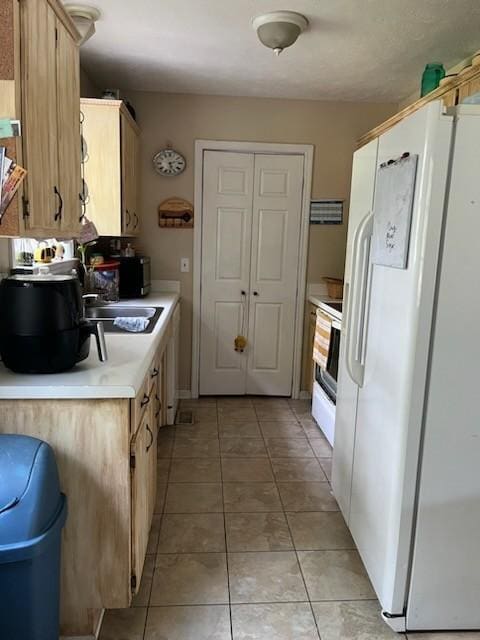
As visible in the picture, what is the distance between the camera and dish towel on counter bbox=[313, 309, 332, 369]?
318 cm

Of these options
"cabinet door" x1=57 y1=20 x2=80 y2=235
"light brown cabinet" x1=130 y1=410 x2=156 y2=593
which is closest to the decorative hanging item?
"cabinet door" x1=57 y1=20 x2=80 y2=235

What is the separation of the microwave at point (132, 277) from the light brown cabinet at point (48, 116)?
4.17ft

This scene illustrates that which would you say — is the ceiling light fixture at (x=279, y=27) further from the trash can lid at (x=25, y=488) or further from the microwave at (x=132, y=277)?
the trash can lid at (x=25, y=488)

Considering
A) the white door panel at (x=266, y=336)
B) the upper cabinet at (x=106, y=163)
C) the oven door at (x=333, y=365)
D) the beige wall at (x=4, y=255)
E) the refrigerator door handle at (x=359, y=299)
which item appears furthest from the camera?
the white door panel at (x=266, y=336)

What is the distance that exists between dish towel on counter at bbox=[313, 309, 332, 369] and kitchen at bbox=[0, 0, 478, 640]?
0.22 ft

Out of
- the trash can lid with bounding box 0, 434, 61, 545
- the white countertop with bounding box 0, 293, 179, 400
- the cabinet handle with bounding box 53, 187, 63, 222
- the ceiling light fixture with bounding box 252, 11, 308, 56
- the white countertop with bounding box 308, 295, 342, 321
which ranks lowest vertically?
the trash can lid with bounding box 0, 434, 61, 545

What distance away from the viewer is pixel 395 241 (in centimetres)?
163

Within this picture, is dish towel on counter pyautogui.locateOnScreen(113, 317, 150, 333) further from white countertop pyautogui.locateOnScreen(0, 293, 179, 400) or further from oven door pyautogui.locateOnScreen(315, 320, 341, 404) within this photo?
oven door pyautogui.locateOnScreen(315, 320, 341, 404)

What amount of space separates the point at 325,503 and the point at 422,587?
2.93 ft

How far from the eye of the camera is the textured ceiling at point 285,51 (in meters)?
2.28

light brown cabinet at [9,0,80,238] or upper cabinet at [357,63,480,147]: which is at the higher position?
upper cabinet at [357,63,480,147]

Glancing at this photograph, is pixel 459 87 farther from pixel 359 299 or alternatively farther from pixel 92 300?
pixel 92 300

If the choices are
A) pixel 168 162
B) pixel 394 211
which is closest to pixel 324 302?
pixel 168 162

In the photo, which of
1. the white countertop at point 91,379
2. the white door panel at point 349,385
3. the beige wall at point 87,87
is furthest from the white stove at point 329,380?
the beige wall at point 87,87
